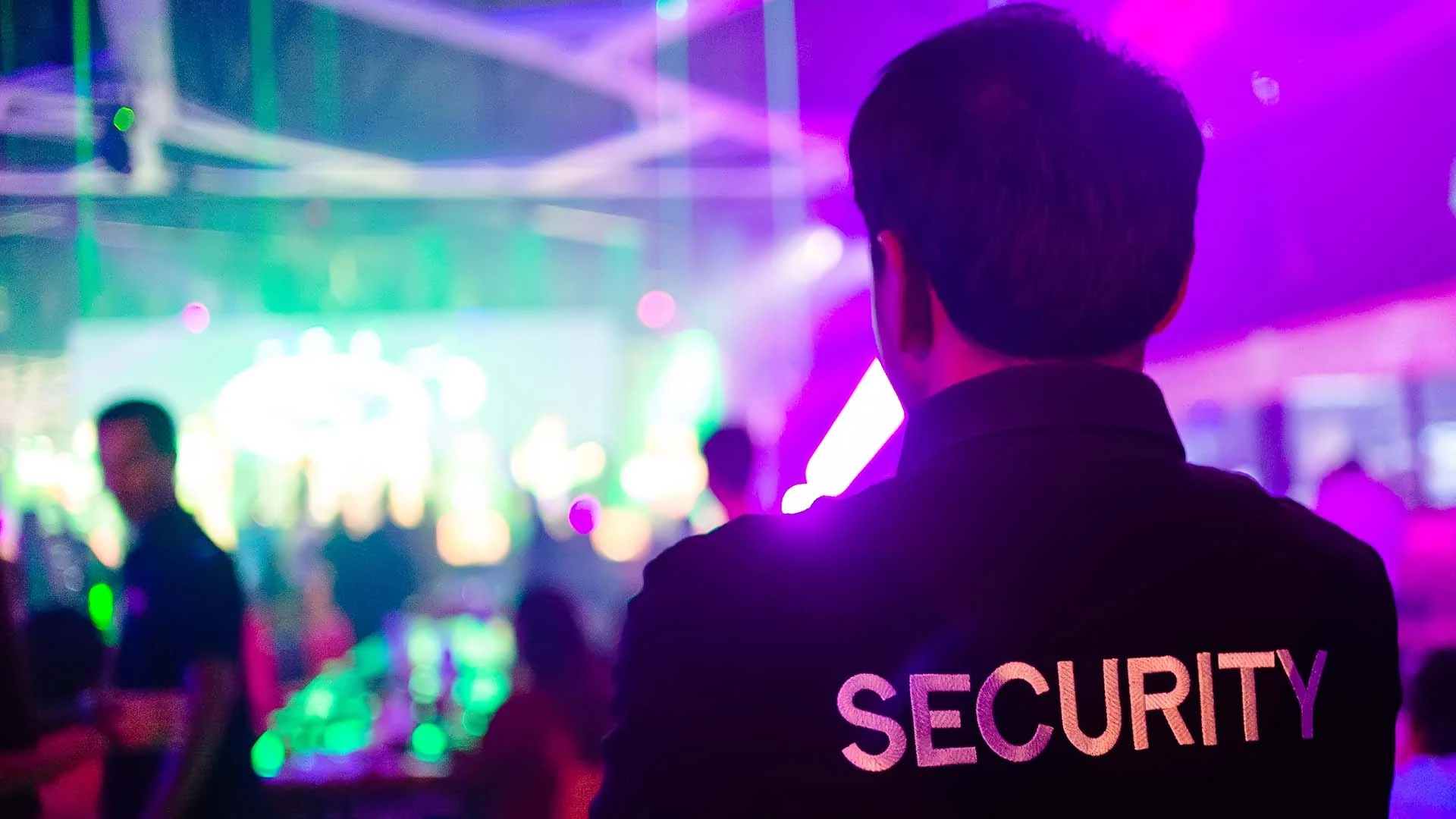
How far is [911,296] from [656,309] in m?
6.55

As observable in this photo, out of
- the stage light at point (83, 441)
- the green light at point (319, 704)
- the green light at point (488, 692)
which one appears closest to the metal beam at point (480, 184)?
the stage light at point (83, 441)

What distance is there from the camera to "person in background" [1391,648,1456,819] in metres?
1.93

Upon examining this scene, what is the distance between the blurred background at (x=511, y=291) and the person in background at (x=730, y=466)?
18 cm

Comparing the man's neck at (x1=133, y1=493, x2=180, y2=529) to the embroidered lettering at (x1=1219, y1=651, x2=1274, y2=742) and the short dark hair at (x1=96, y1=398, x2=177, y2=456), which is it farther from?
the embroidered lettering at (x1=1219, y1=651, x2=1274, y2=742)

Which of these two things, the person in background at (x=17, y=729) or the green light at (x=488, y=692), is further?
the green light at (x=488, y=692)

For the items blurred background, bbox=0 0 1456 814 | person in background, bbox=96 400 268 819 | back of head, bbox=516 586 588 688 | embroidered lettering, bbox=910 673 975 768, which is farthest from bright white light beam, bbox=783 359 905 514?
back of head, bbox=516 586 588 688

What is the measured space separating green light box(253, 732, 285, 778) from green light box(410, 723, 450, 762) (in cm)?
36

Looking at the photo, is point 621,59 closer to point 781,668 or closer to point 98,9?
point 98,9

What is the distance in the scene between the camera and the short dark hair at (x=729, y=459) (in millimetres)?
2805

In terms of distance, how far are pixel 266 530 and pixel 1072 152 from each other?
5404 mm

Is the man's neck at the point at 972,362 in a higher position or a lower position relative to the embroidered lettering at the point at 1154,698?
higher

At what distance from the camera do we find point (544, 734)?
297 centimetres

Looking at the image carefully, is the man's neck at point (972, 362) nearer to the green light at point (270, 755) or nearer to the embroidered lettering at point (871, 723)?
the embroidered lettering at point (871, 723)

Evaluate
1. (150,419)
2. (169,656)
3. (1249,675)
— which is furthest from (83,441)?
(1249,675)
